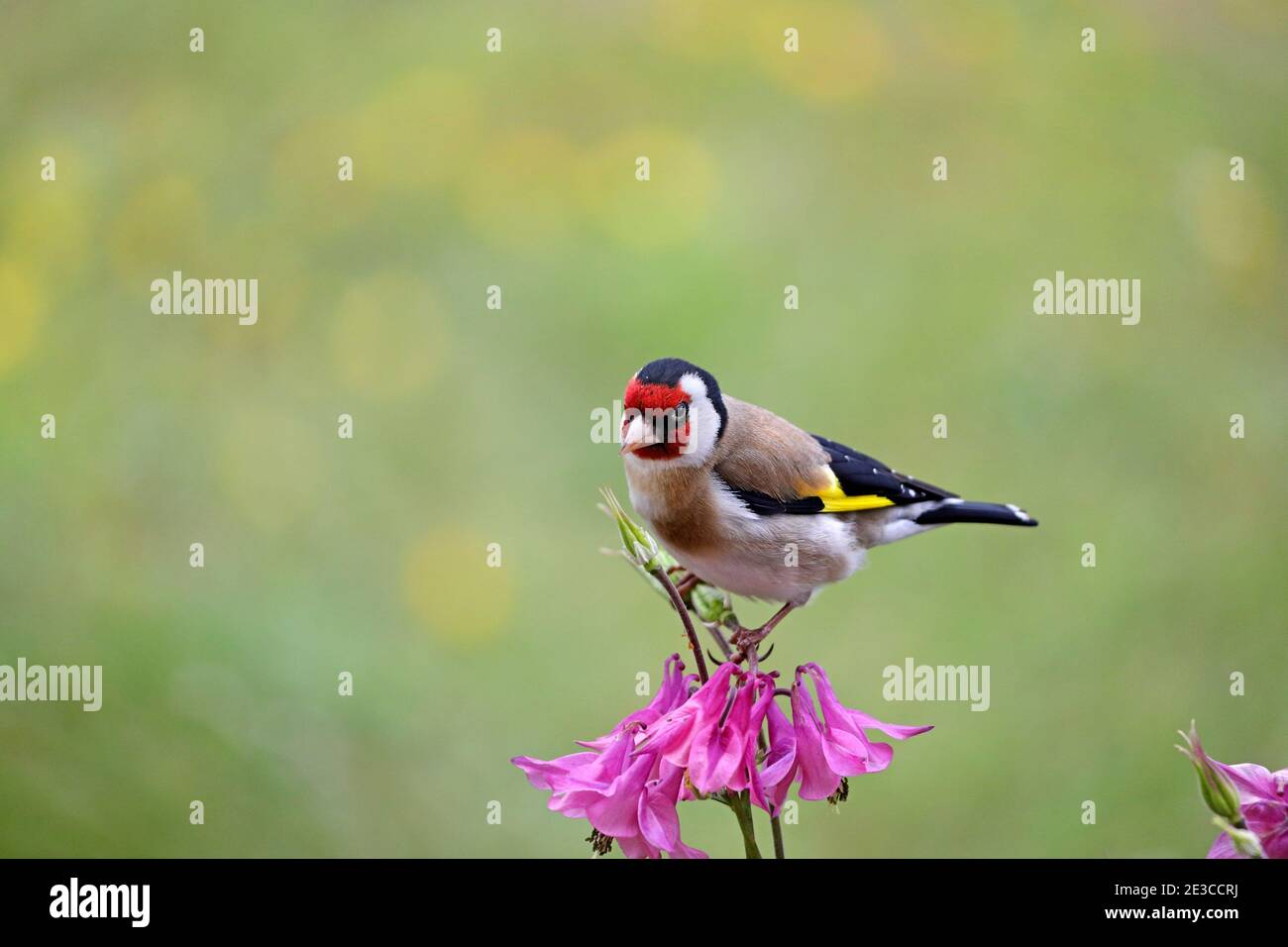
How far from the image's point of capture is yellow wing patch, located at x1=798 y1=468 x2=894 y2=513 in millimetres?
2555

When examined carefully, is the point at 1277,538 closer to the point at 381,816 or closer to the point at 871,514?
the point at 871,514

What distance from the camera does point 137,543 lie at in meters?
4.66

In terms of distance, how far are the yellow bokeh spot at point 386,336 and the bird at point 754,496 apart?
9.44ft

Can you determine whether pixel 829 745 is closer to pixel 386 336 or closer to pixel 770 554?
pixel 770 554

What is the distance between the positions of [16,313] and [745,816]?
448cm

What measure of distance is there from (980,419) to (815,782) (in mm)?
3662

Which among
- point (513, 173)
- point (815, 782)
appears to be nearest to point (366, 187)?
point (513, 173)

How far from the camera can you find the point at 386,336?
5.33 metres

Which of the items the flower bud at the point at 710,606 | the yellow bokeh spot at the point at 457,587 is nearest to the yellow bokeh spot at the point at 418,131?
the yellow bokeh spot at the point at 457,587

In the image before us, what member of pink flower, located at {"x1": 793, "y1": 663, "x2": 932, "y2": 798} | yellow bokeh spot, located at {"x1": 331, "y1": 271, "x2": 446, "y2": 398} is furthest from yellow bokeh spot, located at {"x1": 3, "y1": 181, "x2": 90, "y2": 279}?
pink flower, located at {"x1": 793, "y1": 663, "x2": 932, "y2": 798}

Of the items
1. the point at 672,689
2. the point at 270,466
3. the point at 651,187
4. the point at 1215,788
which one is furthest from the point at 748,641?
the point at 651,187

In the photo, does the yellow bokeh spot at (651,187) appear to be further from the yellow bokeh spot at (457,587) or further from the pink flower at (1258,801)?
the pink flower at (1258,801)

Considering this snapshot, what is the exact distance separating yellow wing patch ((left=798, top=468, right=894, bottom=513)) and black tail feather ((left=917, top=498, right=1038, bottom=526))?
0.12m

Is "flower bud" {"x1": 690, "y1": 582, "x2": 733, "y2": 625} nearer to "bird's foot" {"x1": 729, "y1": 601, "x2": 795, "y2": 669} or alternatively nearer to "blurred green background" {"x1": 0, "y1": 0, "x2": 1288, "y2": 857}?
"bird's foot" {"x1": 729, "y1": 601, "x2": 795, "y2": 669}
